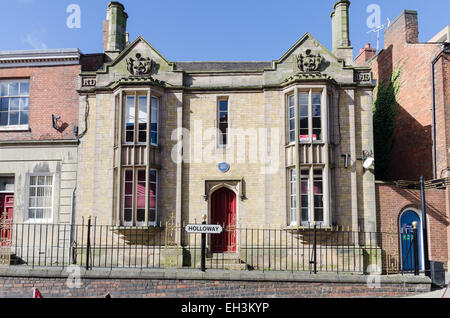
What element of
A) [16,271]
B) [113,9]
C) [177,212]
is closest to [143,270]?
[16,271]

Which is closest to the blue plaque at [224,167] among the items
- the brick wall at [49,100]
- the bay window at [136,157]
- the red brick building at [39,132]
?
the bay window at [136,157]

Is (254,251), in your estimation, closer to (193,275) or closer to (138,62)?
(193,275)

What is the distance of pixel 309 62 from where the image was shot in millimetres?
18094

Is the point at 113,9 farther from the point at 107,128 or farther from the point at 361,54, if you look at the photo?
the point at 361,54

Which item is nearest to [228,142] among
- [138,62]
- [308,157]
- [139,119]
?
[308,157]

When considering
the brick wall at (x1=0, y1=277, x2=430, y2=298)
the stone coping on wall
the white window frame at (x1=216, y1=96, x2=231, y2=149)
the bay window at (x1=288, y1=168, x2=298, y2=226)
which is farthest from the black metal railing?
the brick wall at (x1=0, y1=277, x2=430, y2=298)

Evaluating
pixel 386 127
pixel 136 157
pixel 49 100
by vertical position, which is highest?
pixel 49 100

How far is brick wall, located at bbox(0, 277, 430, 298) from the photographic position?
40.9 ft

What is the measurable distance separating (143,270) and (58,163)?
25.3 ft

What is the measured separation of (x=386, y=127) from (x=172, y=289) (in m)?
14.3

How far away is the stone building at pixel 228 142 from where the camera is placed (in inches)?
690

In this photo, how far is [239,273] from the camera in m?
12.7

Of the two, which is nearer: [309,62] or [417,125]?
[309,62]

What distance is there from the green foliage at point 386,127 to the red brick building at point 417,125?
246 millimetres
